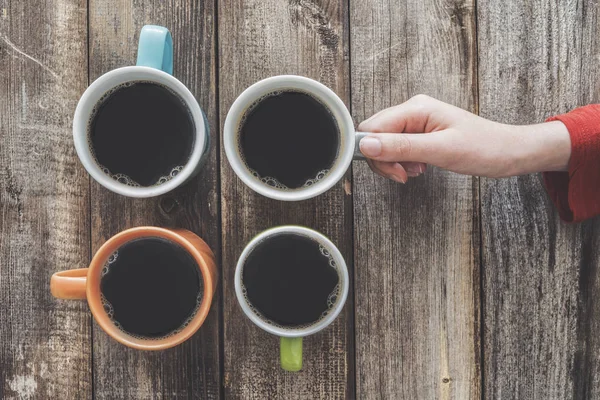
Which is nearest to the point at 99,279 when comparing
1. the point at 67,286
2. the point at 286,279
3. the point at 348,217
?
the point at 67,286

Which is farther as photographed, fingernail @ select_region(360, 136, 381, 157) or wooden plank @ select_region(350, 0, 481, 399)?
wooden plank @ select_region(350, 0, 481, 399)

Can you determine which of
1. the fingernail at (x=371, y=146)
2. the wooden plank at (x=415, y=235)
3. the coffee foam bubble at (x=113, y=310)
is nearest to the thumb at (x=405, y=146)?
the fingernail at (x=371, y=146)

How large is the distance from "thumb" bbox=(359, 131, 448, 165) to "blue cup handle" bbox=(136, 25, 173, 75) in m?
0.31

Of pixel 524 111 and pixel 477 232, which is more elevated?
pixel 524 111

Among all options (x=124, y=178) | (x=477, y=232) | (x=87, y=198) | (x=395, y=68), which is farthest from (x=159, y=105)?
(x=477, y=232)

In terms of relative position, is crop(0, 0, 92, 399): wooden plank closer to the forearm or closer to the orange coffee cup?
the orange coffee cup

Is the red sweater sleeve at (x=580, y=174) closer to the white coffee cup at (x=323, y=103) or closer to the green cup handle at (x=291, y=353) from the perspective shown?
the white coffee cup at (x=323, y=103)

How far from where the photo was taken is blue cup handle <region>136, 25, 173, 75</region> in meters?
0.70

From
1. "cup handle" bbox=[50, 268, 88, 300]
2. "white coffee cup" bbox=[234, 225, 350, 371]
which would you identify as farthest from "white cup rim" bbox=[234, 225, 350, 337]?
"cup handle" bbox=[50, 268, 88, 300]

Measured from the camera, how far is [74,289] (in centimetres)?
70

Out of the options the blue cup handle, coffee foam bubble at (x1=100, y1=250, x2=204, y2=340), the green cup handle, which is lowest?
the green cup handle

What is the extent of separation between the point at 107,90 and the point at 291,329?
17.8 inches

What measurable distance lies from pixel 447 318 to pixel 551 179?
290 mm

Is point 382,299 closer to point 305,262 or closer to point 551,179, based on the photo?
point 305,262
